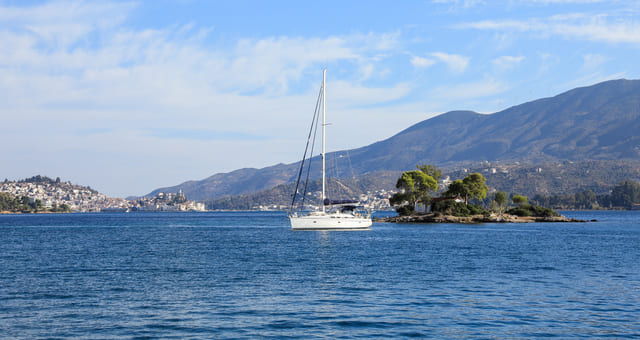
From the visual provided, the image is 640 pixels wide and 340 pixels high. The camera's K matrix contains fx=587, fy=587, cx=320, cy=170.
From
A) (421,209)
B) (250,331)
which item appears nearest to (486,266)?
(250,331)

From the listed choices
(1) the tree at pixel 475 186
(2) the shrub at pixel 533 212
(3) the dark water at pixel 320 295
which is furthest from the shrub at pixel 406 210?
(3) the dark water at pixel 320 295

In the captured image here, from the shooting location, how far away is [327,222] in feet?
259

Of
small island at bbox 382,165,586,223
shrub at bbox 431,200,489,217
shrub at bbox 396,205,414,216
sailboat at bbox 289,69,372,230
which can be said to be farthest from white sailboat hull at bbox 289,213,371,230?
shrub at bbox 396,205,414,216

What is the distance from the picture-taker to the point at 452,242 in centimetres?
6581

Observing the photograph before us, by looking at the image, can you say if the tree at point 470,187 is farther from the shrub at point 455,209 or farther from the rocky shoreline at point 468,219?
the rocky shoreline at point 468,219

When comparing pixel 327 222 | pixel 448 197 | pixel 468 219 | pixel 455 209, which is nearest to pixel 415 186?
pixel 448 197

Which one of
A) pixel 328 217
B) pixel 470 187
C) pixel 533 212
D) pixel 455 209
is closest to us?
pixel 328 217

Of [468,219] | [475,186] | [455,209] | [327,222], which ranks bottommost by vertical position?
→ [468,219]

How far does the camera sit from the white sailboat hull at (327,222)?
7875cm

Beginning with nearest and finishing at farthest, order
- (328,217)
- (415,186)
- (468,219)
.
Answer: (328,217), (468,219), (415,186)

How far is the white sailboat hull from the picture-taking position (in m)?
78.8

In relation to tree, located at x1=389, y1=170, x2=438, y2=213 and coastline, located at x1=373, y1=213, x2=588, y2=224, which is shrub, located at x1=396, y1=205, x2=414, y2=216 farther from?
coastline, located at x1=373, y1=213, x2=588, y2=224

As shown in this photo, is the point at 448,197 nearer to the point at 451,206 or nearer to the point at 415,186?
the point at 415,186

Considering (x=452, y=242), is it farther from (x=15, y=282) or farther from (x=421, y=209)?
Answer: (x=421, y=209)
